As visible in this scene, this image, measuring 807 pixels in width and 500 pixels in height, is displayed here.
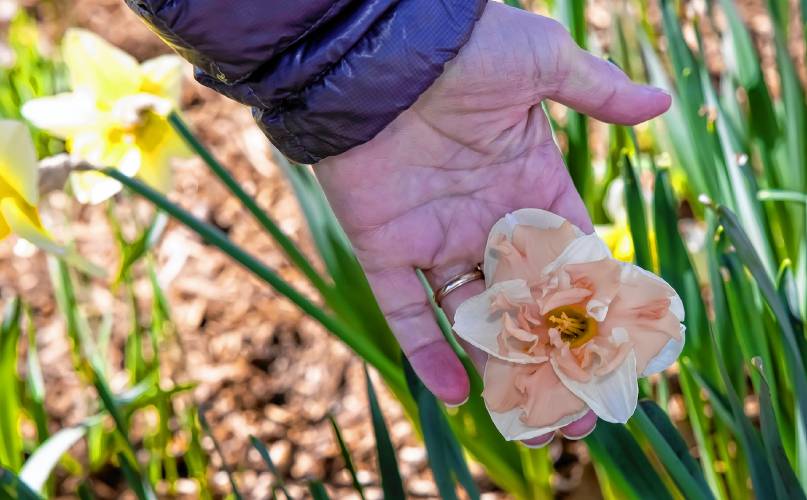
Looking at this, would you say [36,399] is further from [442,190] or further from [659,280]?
[659,280]

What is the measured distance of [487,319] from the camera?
0.96 metres

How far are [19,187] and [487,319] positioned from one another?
65 centimetres

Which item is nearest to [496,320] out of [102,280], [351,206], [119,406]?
[351,206]

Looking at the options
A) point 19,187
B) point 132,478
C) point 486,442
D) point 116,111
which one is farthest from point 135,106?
point 486,442

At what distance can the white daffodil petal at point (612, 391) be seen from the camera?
917 millimetres

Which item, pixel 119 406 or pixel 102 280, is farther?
pixel 102 280

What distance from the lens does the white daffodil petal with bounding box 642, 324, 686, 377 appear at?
947 millimetres

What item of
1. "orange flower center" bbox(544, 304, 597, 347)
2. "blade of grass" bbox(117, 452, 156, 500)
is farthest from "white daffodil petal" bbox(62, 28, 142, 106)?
"orange flower center" bbox(544, 304, 597, 347)

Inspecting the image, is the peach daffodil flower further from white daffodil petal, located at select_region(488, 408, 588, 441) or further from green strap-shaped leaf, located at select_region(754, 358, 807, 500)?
green strap-shaped leaf, located at select_region(754, 358, 807, 500)

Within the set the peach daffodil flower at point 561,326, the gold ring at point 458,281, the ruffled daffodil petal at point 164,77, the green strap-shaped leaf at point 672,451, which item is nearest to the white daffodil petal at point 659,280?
the peach daffodil flower at point 561,326

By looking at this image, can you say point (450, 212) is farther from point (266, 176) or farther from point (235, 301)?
point (266, 176)

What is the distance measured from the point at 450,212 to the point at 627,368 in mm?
301

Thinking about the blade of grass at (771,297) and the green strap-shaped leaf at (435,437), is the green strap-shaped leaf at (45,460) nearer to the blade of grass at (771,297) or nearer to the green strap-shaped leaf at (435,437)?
the green strap-shaped leaf at (435,437)

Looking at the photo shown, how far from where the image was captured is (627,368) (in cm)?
93
